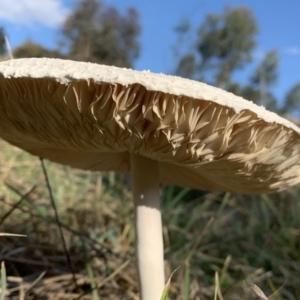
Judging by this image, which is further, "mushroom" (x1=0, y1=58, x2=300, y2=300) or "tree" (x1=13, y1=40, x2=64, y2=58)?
"tree" (x1=13, y1=40, x2=64, y2=58)

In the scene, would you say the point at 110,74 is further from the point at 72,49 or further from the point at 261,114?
the point at 72,49

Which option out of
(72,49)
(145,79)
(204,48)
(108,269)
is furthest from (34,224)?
(204,48)

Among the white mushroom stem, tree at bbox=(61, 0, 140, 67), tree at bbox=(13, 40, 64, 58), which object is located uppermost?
tree at bbox=(61, 0, 140, 67)

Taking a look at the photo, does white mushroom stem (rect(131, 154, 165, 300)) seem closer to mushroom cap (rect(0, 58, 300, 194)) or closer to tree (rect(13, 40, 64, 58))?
mushroom cap (rect(0, 58, 300, 194))

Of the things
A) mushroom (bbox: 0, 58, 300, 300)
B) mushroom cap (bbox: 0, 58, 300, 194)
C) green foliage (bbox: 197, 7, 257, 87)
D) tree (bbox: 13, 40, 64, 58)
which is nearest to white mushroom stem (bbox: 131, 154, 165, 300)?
mushroom (bbox: 0, 58, 300, 300)

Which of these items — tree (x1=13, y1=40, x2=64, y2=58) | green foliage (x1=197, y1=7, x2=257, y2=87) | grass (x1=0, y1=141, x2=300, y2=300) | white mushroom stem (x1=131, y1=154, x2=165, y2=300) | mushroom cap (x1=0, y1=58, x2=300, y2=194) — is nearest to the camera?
mushroom cap (x1=0, y1=58, x2=300, y2=194)

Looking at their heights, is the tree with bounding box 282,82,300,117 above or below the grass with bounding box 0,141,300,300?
above

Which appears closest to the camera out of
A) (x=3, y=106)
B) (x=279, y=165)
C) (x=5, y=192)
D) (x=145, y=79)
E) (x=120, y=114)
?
(x=145, y=79)
